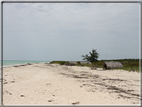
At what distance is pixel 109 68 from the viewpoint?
2753 cm

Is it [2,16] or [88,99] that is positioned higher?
[2,16]

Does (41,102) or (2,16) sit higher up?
(2,16)

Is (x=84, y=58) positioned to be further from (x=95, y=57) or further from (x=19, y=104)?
(x=19, y=104)

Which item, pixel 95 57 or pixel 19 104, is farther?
pixel 95 57

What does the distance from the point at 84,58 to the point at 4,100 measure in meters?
58.0

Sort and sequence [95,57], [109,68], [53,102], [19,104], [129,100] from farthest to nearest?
[95,57]
[109,68]
[129,100]
[53,102]
[19,104]

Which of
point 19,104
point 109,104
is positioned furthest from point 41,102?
point 109,104

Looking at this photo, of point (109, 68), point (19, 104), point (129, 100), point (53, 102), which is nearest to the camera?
point (19, 104)

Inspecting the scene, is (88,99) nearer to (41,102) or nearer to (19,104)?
(41,102)

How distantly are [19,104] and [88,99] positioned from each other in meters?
3.47

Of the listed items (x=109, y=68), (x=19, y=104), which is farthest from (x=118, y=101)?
(x=109, y=68)

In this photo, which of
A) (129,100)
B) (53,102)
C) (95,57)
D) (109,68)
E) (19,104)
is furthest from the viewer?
(95,57)

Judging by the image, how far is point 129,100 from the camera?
7.31 metres

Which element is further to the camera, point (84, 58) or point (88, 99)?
point (84, 58)
